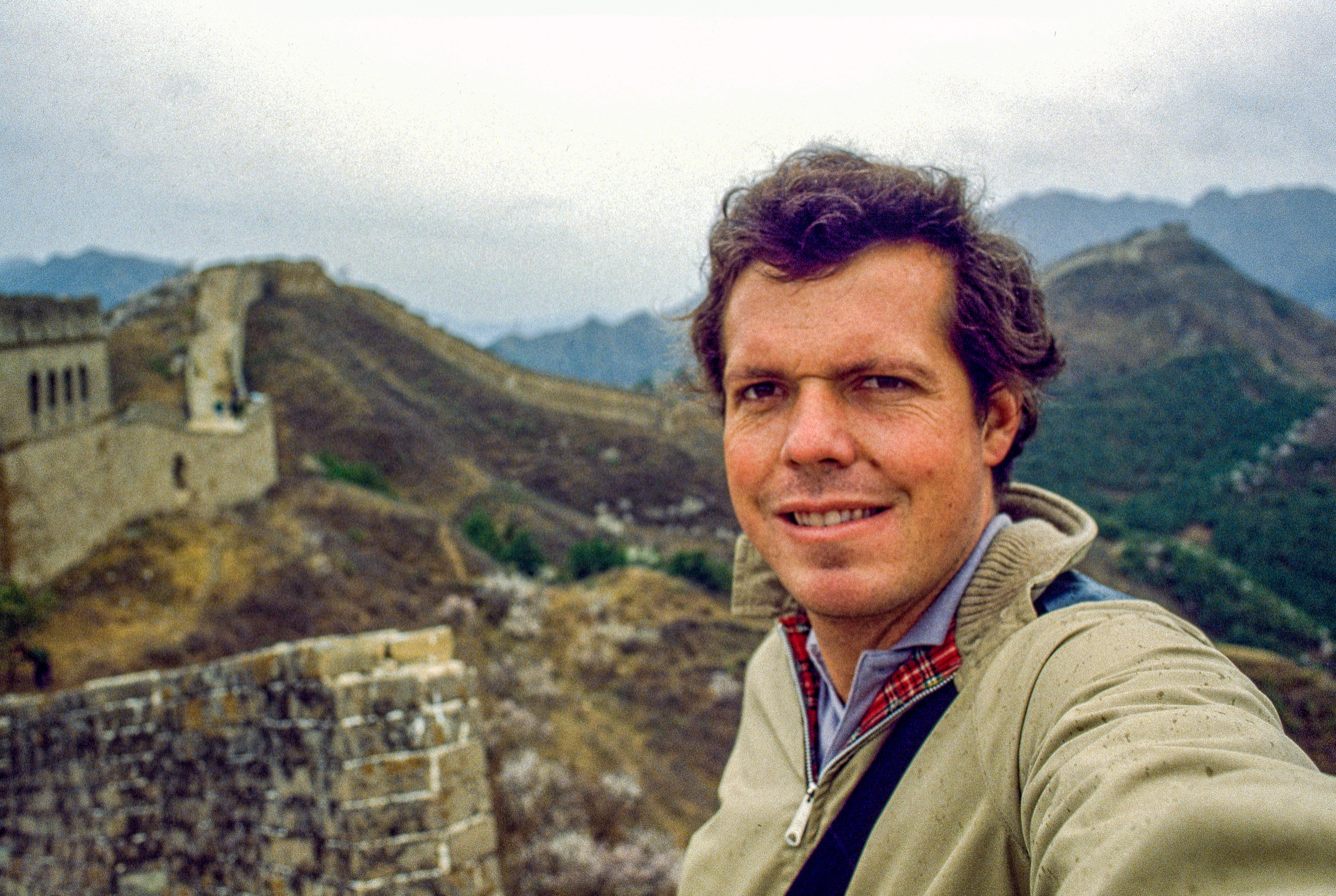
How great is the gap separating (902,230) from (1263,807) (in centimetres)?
114

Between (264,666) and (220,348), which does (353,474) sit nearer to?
(220,348)

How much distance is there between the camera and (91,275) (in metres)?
33.4

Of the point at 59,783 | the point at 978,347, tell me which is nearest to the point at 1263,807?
the point at 978,347

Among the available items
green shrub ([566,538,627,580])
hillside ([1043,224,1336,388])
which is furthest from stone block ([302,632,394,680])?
hillside ([1043,224,1336,388])

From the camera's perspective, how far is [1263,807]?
29.2 inches

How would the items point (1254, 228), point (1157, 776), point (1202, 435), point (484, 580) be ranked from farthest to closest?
point (1254, 228)
point (1202, 435)
point (484, 580)
point (1157, 776)

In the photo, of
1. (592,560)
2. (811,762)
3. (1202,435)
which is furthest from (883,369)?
(1202,435)

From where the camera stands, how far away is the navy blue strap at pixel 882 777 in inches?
55.8

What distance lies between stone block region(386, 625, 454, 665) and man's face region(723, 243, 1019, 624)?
2879 mm

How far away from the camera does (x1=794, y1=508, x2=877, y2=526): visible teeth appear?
153 cm

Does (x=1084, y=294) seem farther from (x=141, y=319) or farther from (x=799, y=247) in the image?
(x=799, y=247)

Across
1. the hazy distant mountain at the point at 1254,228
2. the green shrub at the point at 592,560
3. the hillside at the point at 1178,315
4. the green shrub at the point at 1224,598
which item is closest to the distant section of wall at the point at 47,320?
the green shrub at the point at 592,560

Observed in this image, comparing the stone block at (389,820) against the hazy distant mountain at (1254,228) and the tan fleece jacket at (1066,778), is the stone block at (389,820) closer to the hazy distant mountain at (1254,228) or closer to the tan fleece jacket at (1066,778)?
the tan fleece jacket at (1066,778)

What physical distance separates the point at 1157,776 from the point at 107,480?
606 inches
